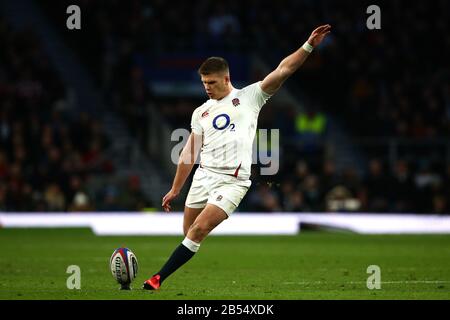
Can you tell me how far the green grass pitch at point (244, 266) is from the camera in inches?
430

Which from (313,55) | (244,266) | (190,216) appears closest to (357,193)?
(313,55)

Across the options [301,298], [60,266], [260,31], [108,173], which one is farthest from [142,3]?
[301,298]

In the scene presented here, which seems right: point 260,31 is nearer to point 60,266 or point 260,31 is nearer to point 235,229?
point 235,229

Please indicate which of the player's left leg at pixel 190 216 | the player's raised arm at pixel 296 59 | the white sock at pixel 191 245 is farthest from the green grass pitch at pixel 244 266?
the player's raised arm at pixel 296 59

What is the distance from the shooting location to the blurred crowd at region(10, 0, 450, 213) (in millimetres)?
27969

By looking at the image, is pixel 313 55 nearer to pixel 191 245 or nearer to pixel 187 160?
pixel 187 160

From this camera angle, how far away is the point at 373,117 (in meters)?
28.3

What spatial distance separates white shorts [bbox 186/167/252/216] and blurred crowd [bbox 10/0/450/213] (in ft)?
49.7

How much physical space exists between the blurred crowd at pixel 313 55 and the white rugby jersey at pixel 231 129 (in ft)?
49.9

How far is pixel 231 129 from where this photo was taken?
36.2 feet

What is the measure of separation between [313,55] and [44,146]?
8.40m

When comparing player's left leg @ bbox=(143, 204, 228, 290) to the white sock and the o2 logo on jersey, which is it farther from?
the o2 logo on jersey

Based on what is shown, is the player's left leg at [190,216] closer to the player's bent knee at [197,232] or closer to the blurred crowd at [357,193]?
the player's bent knee at [197,232]

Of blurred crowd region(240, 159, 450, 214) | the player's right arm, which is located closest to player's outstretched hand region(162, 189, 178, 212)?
the player's right arm
